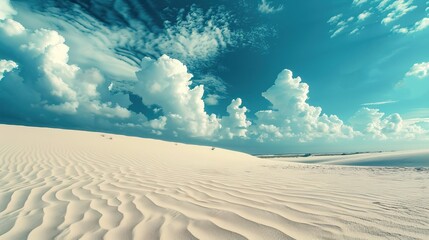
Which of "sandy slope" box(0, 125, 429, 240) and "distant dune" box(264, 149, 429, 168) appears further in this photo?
"distant dune" box(264, 149, 429, 168)

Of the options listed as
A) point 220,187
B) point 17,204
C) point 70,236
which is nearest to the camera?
point 70,236

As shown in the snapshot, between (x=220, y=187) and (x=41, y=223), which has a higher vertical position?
(x=220, y=187)

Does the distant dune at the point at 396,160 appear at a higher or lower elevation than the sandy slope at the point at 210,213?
higher

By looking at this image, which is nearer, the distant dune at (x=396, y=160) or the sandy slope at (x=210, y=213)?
the sandy slope at (x=210, y=213)


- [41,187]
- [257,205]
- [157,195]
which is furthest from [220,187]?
[41,187]

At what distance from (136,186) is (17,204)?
1.81m

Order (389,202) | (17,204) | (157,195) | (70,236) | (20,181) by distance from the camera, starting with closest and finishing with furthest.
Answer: (70,236) → (389,202) → (17,204) → (157,195) → (20,181)

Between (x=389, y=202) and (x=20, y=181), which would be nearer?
(x=389, y=202)

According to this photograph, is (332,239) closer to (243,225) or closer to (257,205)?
(243,225)

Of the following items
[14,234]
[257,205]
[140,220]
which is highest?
[257,205]

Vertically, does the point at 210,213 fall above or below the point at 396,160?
below

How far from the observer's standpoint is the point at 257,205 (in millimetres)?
3203

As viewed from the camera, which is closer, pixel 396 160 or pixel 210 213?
pixel 210 213

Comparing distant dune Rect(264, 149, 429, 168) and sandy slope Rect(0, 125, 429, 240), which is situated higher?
distant dune Rect(264, 149, 429, 168)
